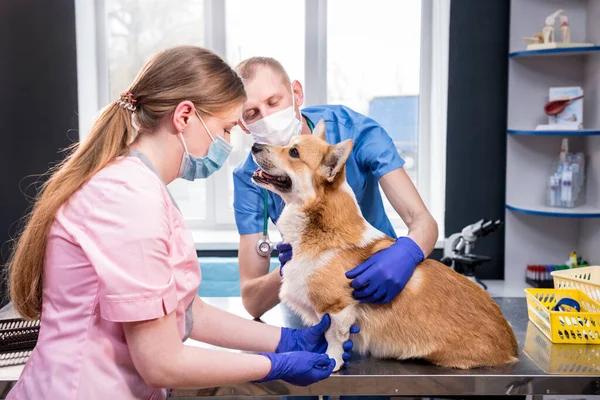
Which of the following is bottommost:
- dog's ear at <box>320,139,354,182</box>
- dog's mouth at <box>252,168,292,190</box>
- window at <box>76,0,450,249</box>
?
dog's mouth at <box>252,168,292,190</box>

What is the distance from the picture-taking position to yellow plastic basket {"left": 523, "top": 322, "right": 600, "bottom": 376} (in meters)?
1.56

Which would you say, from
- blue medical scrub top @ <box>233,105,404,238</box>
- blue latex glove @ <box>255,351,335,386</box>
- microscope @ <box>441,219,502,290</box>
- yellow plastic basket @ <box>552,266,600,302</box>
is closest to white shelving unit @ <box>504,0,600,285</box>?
microscope @ <box>441,219,502,290</box>

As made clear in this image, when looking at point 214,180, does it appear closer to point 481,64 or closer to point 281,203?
point 481,64

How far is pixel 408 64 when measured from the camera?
4234mm

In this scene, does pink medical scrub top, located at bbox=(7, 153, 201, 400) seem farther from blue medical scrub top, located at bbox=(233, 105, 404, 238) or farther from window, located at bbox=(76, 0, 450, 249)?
window, located at bbox=(76, 0, 450, 249)

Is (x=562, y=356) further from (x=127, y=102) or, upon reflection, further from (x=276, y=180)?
(x=127, y=102)

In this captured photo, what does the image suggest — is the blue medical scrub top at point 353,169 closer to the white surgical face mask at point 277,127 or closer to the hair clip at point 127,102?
the white surgical face mask at point 277,127

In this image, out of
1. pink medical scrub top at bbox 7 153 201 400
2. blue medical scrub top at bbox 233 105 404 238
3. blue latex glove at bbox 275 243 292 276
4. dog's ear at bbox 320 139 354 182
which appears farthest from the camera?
blue medical scrub top at bbox 233 105 404 238

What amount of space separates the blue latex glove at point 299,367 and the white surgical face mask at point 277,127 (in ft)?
2.56

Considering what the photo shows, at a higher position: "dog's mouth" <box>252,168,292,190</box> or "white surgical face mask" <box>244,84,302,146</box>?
"white surgical face mask" <box>244,84,302,146</box>

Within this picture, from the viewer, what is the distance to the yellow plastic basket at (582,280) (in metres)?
1.82

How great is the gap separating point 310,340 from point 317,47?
2872mm

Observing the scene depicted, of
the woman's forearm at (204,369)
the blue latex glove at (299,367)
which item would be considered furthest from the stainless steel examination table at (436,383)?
the woman's forearm at (204,369)

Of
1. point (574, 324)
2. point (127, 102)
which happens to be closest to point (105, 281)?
point (127, 102)
